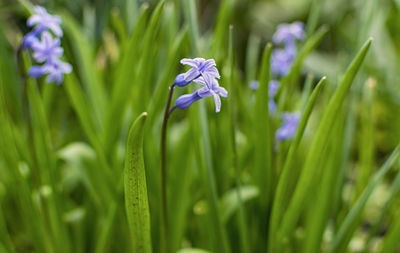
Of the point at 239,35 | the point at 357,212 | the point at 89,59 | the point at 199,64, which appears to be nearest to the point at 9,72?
the point at 89,59

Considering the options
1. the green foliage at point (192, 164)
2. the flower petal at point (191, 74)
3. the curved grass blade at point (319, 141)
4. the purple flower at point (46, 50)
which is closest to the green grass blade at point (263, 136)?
the green foliage at point (192, 164)

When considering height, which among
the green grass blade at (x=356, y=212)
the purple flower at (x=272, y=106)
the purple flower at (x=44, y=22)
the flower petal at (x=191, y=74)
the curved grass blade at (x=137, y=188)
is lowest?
the green grass blade at (x=356, y=212)

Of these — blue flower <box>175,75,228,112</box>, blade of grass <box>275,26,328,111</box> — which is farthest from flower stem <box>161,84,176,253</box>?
blade of grass <box>275,26,328,111</box>

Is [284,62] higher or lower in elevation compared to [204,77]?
higher

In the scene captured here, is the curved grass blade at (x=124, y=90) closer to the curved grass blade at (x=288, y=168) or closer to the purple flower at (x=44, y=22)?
the purple flower at (x=44, y=22)

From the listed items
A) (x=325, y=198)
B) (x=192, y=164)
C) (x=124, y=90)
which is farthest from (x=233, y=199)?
(x=124, y=90)

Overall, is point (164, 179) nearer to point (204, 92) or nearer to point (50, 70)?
point (204, 92)
